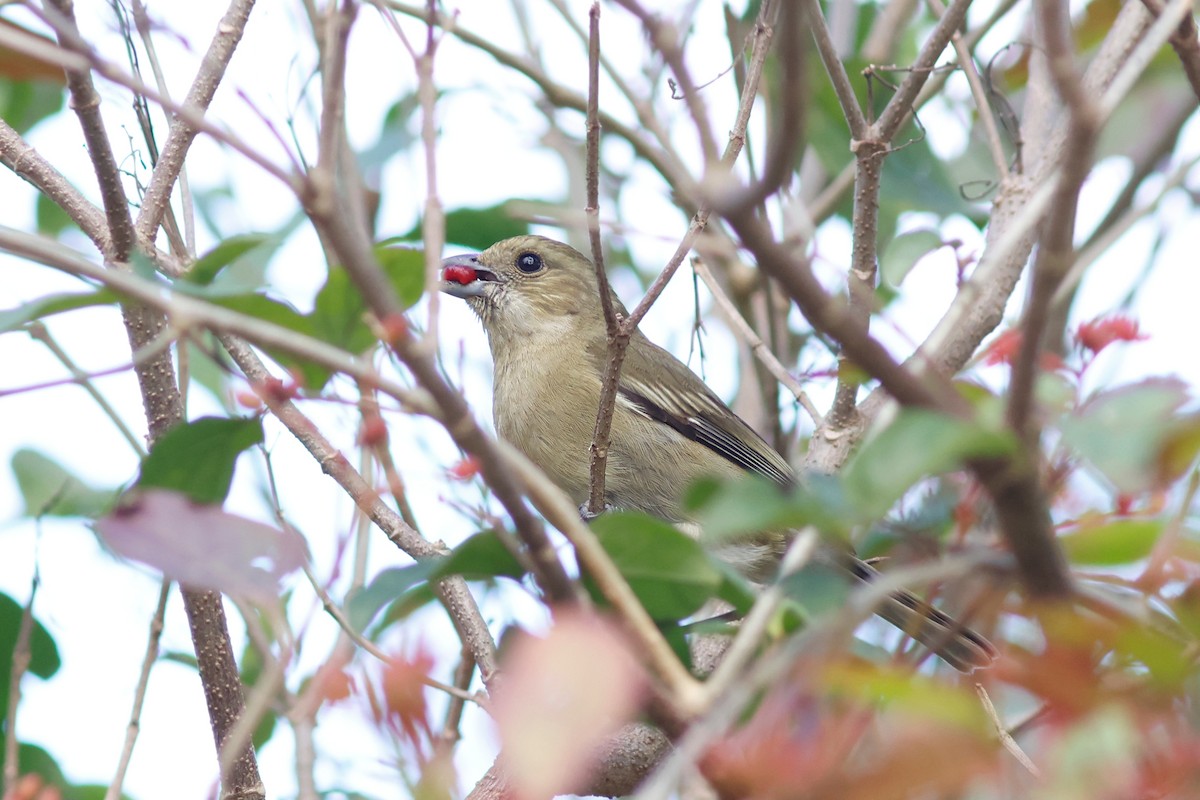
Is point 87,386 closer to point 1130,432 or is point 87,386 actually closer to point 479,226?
point 479,226

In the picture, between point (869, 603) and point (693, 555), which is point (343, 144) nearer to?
point (693, 555)

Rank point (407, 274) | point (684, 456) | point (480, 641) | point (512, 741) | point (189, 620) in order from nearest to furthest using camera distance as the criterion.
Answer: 1. point (512, 741)
2. point (407, 274)
3. point (189, 620)
4. point (480, 641)
5. point (684, 456)

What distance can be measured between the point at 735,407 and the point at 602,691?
5.02 m

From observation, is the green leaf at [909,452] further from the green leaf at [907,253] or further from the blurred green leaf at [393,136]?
the blurred green leaf at [393,136]

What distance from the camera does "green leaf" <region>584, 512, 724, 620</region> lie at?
1.97m

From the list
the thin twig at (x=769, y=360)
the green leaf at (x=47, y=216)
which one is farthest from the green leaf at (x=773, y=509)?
the green leaf at (x=47, y=216)

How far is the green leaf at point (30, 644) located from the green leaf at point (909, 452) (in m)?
2.61

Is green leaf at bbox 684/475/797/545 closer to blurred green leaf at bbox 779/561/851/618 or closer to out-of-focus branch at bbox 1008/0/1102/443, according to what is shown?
blurred green leaf at bbox 779/561/851/618

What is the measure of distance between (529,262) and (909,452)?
5464 mm

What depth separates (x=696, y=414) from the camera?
6.13 meters

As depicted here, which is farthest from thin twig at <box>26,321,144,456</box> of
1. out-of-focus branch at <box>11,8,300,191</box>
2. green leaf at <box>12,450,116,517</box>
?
out-of-focus branch at <box>11,8,300,191</box>

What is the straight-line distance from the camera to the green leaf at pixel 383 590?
1.93 metres

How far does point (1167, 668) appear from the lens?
1524 millimetres

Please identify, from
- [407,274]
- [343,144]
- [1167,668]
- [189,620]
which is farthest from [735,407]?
[1167,668]
